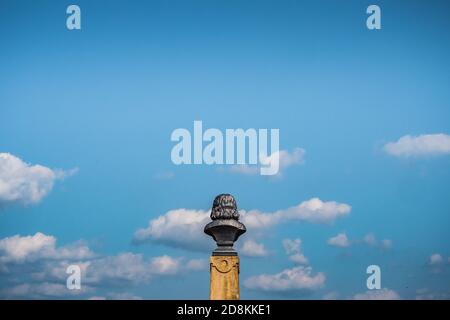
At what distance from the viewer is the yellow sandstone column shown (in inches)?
629

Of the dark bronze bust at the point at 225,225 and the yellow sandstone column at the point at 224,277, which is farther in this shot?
the dark bronze bust at the point at 225,225

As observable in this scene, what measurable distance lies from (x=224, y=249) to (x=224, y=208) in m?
0.87

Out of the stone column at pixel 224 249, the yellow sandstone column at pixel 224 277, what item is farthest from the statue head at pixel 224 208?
the yellow sandstone column at pixel 224 277

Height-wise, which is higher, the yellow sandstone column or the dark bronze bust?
the dark bronze bust

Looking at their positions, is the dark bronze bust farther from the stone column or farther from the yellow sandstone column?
the yellow sandstone column

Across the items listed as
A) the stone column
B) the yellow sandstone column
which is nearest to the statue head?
the stone column

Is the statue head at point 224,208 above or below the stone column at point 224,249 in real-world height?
above

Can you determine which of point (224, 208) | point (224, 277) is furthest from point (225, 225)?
point (224, 277)

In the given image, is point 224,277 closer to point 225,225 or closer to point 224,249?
point 224,249

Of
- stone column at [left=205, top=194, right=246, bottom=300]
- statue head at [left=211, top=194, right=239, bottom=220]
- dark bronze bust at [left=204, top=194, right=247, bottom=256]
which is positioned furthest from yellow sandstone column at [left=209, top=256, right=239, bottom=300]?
statue head at [left=211, top=194, right=239, bottom=220]

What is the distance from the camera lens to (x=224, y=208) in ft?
53.2

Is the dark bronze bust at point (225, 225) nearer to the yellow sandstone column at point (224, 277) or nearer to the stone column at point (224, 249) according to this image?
the stone column at point (224, 249)

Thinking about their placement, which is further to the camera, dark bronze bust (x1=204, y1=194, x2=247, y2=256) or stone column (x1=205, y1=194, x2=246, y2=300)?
dark bronze bust (x1=204, y1=194, x2=247, y2=256)

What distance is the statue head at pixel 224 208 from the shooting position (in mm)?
16172
